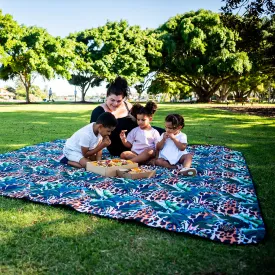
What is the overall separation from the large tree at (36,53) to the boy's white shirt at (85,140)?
29.3 meters

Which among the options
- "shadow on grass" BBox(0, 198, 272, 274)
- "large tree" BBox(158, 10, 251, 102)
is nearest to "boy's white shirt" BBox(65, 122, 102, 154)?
"shadow on grass" BBox(0, 198, 272, 274)

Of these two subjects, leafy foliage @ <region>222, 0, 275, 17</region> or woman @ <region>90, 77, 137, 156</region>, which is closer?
woman @ <region>90, 77, 137, 156</region>

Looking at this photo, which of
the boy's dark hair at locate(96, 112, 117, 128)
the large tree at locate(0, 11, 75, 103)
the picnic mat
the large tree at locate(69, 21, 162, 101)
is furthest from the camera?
the large tree at locate(69, 21, 162, 101)

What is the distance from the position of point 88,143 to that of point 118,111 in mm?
1297

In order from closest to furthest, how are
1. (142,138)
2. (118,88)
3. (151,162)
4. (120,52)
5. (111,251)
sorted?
(111,251), (151,162), (142,138), (118,88), (120,52)

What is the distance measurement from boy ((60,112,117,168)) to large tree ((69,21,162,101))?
1190 inches

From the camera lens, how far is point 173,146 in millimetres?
5766

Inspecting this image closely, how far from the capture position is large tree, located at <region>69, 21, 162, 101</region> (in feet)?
116

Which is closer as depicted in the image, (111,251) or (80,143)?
(111,251)

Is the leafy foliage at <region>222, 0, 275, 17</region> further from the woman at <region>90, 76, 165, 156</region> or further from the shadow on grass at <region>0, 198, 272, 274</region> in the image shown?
the shadow on grass at <region>0, 198, 272, 274</region>

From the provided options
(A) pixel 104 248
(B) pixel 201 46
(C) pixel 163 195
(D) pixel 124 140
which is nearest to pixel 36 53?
(B) pixel 201 46

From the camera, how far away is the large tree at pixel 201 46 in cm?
3262

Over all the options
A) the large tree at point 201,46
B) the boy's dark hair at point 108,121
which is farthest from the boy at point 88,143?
the large tree at point 201,46

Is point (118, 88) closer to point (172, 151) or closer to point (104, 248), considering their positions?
point (172, 151)
